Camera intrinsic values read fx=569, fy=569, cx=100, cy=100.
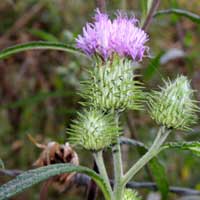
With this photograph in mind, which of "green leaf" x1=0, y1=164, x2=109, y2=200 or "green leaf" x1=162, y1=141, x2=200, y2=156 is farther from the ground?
"green leaf" x1=162, y1=141, x2=200, y2=156

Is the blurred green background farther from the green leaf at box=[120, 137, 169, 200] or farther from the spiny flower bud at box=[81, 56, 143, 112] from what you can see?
the spiny flower bud at box=[81, 56, 143, 112]

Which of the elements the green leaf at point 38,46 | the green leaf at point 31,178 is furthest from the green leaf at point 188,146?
the green leaf at point 38,46


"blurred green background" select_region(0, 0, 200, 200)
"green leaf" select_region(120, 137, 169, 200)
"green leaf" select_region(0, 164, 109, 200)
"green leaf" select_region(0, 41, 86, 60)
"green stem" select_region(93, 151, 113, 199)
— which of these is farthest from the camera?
"blurred green background" select_region(0, 0, 200, 200)

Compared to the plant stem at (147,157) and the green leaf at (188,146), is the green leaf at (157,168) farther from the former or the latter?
the green leaf at (188,146)

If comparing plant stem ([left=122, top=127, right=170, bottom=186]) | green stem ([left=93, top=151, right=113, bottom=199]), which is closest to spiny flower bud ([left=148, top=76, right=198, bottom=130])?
plant stem ([left=122, top=127, right=170, bottom=186])

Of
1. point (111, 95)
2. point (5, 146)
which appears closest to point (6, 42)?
point (5, 146)

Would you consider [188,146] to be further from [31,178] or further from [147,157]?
[31,178]

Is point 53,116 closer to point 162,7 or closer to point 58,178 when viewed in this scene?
point 162,7
